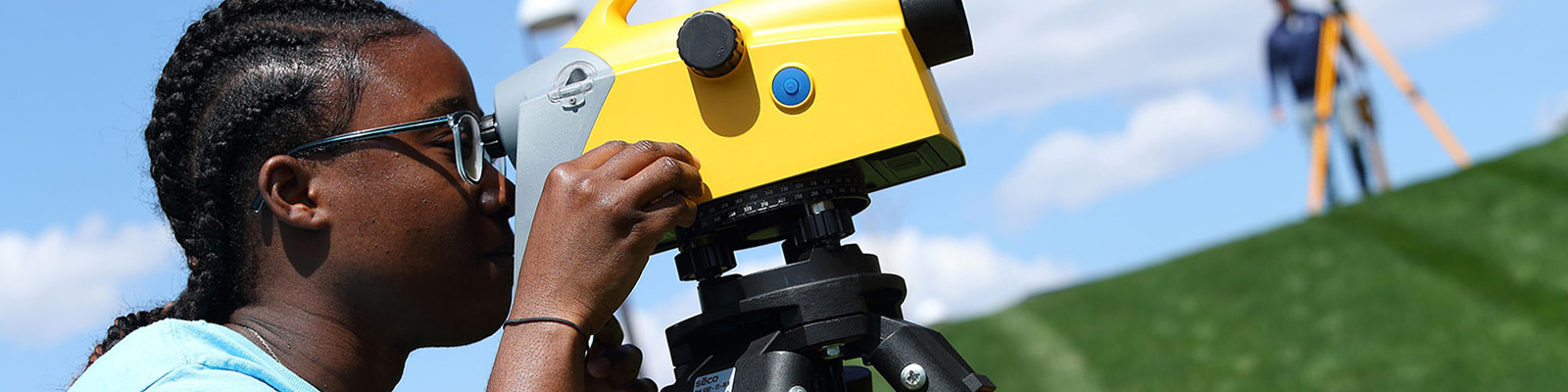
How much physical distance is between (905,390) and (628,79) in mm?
426

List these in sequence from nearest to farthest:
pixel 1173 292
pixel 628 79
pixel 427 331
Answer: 1. pixel 628 79
2. pixel 427 331
3. pixel 1173 292

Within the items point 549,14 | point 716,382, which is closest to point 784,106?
point 716,382

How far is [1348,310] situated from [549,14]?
12.1 ft

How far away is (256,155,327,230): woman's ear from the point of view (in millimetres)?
1494

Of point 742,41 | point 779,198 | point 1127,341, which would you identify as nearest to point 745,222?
point 779,198

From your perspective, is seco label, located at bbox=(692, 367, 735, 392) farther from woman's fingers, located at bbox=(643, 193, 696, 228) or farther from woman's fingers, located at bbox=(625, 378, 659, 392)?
woman's fingers, located at bbox=(625, 378, 659, 392)

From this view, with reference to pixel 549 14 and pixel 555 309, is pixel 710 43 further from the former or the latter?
pixel 549 14

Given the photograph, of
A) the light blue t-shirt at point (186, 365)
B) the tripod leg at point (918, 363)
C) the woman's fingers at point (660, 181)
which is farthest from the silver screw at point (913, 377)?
the light blue t-shirt at point (186, 365)

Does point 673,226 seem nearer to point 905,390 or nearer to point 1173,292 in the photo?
point 905,390

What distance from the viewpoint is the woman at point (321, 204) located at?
1.50 meters

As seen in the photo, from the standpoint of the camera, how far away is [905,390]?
1.34 m

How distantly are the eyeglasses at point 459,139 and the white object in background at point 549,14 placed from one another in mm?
3798

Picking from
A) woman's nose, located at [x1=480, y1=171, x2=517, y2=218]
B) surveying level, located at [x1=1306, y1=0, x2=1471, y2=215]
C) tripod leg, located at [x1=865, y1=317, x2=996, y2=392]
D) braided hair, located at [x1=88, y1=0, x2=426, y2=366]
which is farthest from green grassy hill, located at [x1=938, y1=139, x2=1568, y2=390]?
braided hair, located at [x1=88, y1=0, x2=426, y2=366]

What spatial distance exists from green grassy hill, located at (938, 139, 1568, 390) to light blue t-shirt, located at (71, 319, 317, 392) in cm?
487
